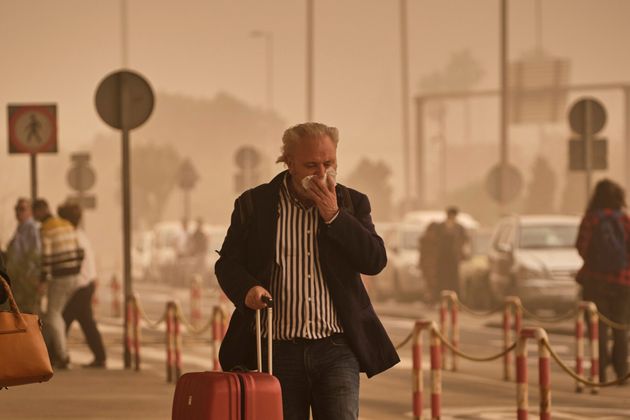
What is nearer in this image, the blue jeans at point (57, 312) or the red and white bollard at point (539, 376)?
the red and white bollard at point (539, 376)

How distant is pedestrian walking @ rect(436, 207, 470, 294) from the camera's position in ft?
111

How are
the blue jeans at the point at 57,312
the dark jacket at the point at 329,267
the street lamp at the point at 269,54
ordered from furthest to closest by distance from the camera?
1. the street lamp at the point at 269,54
2. the blue jeans at the point at 57,312
3. the dark jacket at the point at 329,267

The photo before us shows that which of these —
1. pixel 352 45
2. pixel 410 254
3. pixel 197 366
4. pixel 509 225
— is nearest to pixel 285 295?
pixel 197 366

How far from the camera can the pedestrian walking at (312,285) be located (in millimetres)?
7801

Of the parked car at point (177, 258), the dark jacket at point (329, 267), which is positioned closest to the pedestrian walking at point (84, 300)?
the dark jacket at point (329, 267)

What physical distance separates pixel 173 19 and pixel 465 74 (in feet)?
63.1

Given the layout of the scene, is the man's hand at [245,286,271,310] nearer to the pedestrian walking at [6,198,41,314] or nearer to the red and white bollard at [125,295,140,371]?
the pedestrian walking at [6,198,41,314]

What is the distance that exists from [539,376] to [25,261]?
9067 millimetres

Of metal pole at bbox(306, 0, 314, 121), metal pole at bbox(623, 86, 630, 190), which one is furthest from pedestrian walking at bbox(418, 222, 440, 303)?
metal pole at bbox(306, 0, 314, 121)

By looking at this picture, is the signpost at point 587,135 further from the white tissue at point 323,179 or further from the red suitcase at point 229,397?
the red suitcase at point 229,397

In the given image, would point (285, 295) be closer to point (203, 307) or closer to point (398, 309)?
point (398, 309)

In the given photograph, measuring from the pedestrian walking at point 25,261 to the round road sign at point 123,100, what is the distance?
1708 mm

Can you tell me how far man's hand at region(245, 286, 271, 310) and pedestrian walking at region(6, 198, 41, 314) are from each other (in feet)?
38.2

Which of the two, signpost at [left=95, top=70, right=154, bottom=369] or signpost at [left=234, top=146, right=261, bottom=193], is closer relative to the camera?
signpost at [left=95, top=70, right=154, bottom=369]
